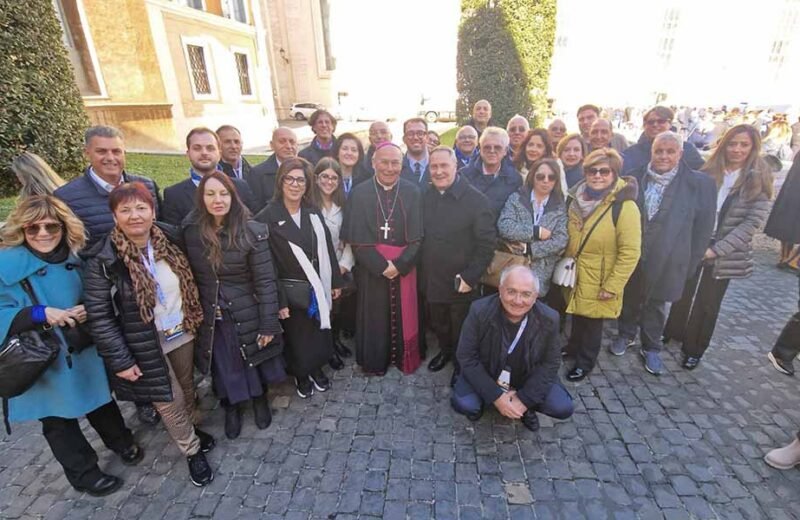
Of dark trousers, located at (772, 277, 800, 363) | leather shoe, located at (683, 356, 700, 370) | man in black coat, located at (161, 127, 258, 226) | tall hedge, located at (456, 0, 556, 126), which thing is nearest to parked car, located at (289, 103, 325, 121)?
tall hedge, located at (456, 0, 556, 126)

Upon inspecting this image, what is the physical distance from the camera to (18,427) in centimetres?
342

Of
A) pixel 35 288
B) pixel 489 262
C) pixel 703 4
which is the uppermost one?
pixel 703 4

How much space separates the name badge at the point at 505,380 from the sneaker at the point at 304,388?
180cm

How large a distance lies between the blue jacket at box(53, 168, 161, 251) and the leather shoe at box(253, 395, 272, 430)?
1.81m

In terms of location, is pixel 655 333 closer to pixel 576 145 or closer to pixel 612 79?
pixel 576 145

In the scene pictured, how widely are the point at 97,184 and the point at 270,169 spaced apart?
171 centimetres

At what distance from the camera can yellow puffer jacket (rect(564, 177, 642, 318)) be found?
11.0 ft

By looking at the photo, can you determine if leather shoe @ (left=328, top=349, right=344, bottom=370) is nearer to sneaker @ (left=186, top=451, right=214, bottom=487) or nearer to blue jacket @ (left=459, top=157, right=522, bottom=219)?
sneaker @ (left=186, top=451, right=214, bottom=487)

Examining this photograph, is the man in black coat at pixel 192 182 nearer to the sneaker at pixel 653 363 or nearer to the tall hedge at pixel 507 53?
the sneaker at pixel 653 363

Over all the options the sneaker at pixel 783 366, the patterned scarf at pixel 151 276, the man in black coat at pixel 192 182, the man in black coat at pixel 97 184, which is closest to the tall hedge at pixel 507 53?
the sneaker at pixel 783 366

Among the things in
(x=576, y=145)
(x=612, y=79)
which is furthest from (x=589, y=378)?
(x=612, y=79)

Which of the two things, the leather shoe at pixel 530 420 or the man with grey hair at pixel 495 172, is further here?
the man with grey hair at pixel 495 172

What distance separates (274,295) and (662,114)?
15.6 feet

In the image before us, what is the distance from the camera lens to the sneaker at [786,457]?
286 centimetres
